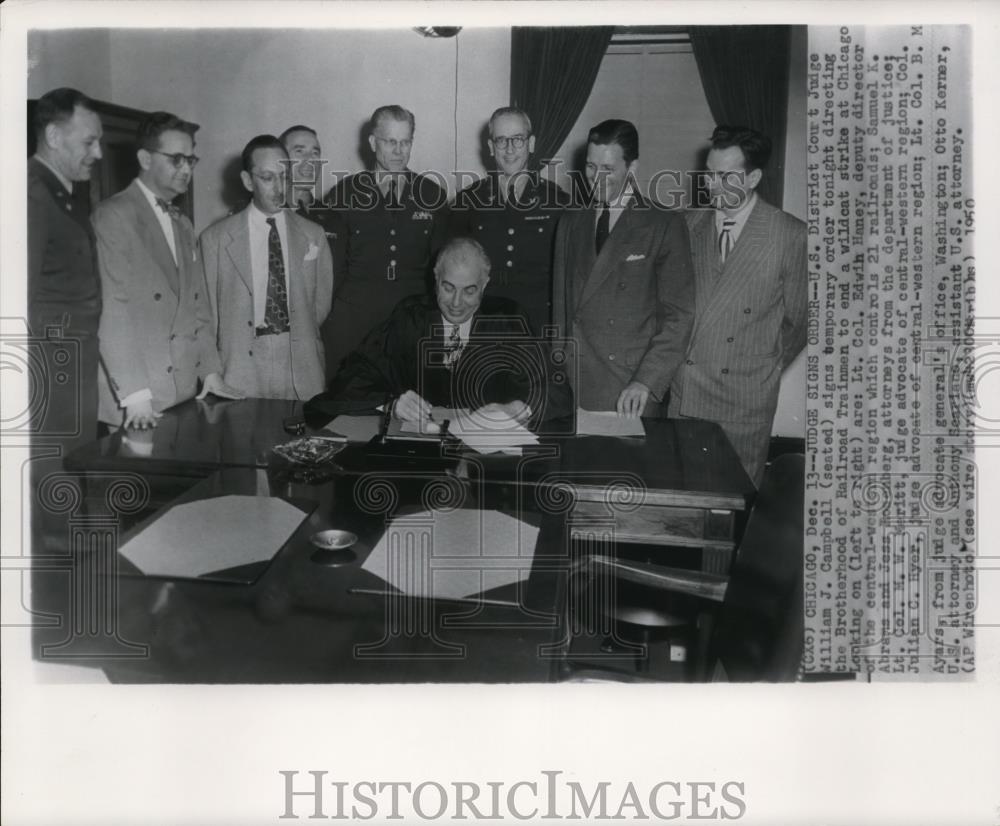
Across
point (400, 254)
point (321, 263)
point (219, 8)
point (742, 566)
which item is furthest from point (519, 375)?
point (219, 8)

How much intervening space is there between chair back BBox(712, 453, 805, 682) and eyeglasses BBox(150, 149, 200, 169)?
1629mm

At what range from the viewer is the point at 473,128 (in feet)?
7.38

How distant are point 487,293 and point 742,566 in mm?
958

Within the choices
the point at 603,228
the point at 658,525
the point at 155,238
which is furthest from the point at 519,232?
the point at 155,238

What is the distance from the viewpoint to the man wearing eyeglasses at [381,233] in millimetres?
2266

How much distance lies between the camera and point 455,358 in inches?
91.0

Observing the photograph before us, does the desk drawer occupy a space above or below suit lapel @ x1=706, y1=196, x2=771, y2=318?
below

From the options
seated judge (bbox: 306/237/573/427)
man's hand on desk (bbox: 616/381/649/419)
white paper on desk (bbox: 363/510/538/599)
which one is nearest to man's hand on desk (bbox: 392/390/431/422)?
seated judge (bbox: 306/237/573/427)

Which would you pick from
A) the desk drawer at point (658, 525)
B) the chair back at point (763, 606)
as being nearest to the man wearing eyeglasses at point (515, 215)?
the desk drawer at point (658, 525)

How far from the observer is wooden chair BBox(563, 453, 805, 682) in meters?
1.72

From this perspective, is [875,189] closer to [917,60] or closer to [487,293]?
[917,60]

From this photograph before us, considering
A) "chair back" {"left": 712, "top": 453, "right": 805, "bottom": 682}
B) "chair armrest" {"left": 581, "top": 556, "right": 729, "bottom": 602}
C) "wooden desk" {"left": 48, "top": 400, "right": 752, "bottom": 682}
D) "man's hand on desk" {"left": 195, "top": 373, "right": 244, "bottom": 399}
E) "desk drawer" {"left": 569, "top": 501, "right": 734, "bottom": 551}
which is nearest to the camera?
"wooden desk" {"left": 48, "top": 400, "right": 752, "bottom": 682}

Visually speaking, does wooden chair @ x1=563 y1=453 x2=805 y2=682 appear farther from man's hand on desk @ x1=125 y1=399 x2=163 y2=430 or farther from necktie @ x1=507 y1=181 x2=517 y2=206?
man's hand on desk @ x1=125 y1=399 x2=163 y2=430

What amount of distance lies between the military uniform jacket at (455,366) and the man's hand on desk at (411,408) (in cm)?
2
